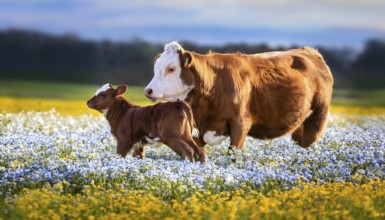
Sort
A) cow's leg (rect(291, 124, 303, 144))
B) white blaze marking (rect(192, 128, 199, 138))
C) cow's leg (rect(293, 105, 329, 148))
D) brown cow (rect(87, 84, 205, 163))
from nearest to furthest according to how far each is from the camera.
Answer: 1. brown cow (rect(87, 84, 205, 163))
2. white blaze marking (rect(192, 128, 199, 138))
3. cow's leg (rect(293, 105, 329, 148))
4. cow's leg (rect(291, 124, 303, 144))

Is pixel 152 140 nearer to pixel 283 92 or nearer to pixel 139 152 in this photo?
pixel 139 152

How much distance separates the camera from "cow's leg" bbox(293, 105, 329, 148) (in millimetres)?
14773

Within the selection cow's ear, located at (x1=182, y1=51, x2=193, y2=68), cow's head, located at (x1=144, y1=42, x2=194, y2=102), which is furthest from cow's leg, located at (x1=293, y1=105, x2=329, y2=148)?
cow's ear, located at (x1=182, y1=51, x2=193, y2=68)

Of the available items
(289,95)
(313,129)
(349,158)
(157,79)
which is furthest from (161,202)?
(313,129)

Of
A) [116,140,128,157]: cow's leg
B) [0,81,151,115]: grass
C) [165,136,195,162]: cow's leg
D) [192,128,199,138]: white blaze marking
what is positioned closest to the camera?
[165,136,195,162]: cow's leg

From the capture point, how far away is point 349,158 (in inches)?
480

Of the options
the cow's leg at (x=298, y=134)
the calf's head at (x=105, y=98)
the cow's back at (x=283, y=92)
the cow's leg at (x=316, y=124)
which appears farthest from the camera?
the cow's leg at (x=298, y=134)

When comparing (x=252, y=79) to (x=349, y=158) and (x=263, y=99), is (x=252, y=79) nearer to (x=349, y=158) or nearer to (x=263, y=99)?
(x=263, y=99)

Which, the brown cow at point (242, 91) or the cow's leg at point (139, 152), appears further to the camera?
the cow's leg at point (139, 152)

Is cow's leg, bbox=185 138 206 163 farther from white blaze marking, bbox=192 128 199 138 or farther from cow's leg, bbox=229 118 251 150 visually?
cow's leg, bbox=229 118 251 150

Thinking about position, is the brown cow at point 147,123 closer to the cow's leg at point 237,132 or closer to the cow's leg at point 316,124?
the cow's leg at point 237,132

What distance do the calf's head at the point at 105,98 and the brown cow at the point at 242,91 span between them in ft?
3.40

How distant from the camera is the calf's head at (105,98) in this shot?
1281 centimetres

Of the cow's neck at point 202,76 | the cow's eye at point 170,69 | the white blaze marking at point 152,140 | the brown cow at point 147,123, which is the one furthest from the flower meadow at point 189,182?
the cow's eye at point 170,69
